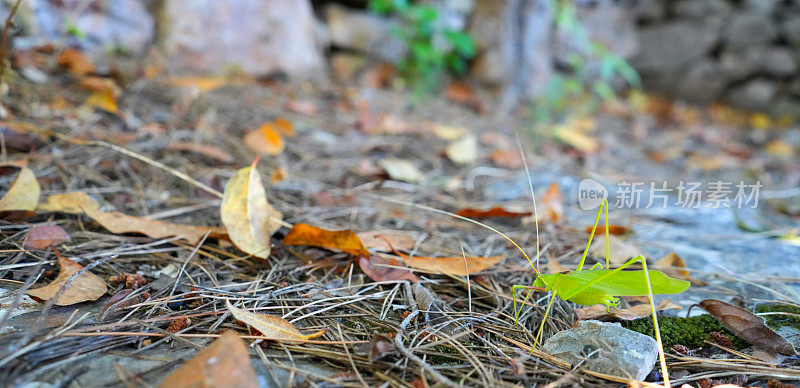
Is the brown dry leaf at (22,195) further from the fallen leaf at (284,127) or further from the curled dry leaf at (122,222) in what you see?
the fallen leaf at (284,127)

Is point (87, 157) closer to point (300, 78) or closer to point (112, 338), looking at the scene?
point (112, 338)

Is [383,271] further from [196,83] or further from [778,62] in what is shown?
[778,62]

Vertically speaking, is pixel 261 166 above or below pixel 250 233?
below

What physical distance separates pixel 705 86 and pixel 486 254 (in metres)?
4.36

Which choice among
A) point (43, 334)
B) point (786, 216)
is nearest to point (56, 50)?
point (43, 334)

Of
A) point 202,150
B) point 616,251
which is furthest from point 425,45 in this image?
point 616,251

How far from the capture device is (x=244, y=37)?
2891 mm

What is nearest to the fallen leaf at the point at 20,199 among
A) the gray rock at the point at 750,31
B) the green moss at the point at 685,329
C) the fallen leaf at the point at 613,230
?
the green moss at the point at 685,329

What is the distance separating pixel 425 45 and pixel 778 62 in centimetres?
329

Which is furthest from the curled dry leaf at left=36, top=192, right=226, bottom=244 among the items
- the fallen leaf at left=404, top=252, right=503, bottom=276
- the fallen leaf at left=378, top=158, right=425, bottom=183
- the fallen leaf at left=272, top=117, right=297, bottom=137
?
the fallen leaf at left=272, top=117, right=297, bottom=137

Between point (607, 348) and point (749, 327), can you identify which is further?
point (749, 327)

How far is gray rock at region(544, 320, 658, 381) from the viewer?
0.77 m

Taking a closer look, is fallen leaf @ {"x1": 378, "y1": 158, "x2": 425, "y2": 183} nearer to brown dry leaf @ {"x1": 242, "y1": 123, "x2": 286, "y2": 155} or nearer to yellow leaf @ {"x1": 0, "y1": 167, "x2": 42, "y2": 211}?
brown dry leaf @ {"x1": 242, "y1": 123, "x2": 286, "y2": 155}

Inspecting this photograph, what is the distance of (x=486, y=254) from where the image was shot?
1232mm
